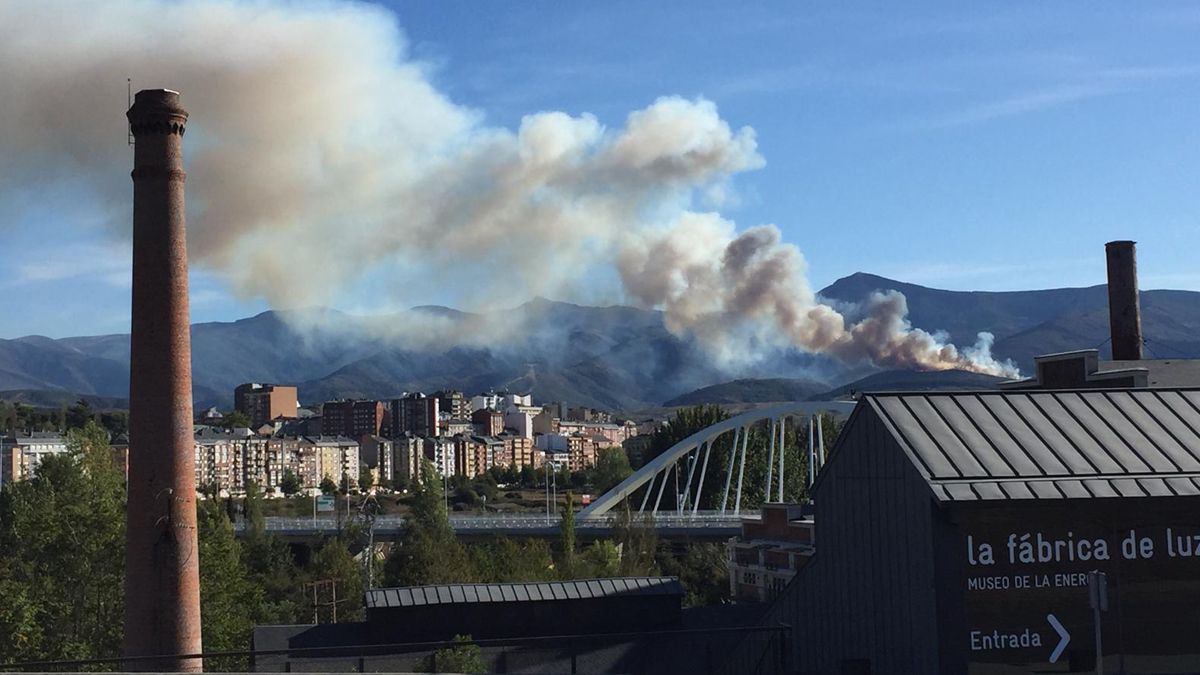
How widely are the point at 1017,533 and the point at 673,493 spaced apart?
11218cm

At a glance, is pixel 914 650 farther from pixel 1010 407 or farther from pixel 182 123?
pixel 182 123

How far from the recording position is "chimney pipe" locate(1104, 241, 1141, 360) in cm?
4188

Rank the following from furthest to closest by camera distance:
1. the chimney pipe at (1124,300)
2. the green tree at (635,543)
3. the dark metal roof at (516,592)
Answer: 1. the green tree at (635,543)
2. the chimney pipe at (1124,300)
3. the dark metal roof at (516,592)

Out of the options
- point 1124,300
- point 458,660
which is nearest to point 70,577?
point 458,660

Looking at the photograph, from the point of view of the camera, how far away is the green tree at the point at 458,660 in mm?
25078

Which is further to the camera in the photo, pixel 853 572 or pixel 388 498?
pixel 388 498

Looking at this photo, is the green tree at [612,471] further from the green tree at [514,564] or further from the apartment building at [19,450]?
the apartment building at [19,450]

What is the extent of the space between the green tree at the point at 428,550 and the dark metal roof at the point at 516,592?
39464mm

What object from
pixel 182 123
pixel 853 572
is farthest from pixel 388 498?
pixel 853 572

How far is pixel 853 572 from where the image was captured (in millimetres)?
19094

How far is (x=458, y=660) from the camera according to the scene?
25.1m

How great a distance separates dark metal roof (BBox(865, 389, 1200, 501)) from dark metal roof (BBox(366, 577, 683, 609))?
1520 cm

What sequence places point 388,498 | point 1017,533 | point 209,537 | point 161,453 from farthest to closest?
point 388,498 < point 209,537 < point 161,453 < point 1017,533

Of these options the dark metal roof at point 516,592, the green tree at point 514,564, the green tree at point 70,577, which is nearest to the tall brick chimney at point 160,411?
the dark metal roof at point 516,592
